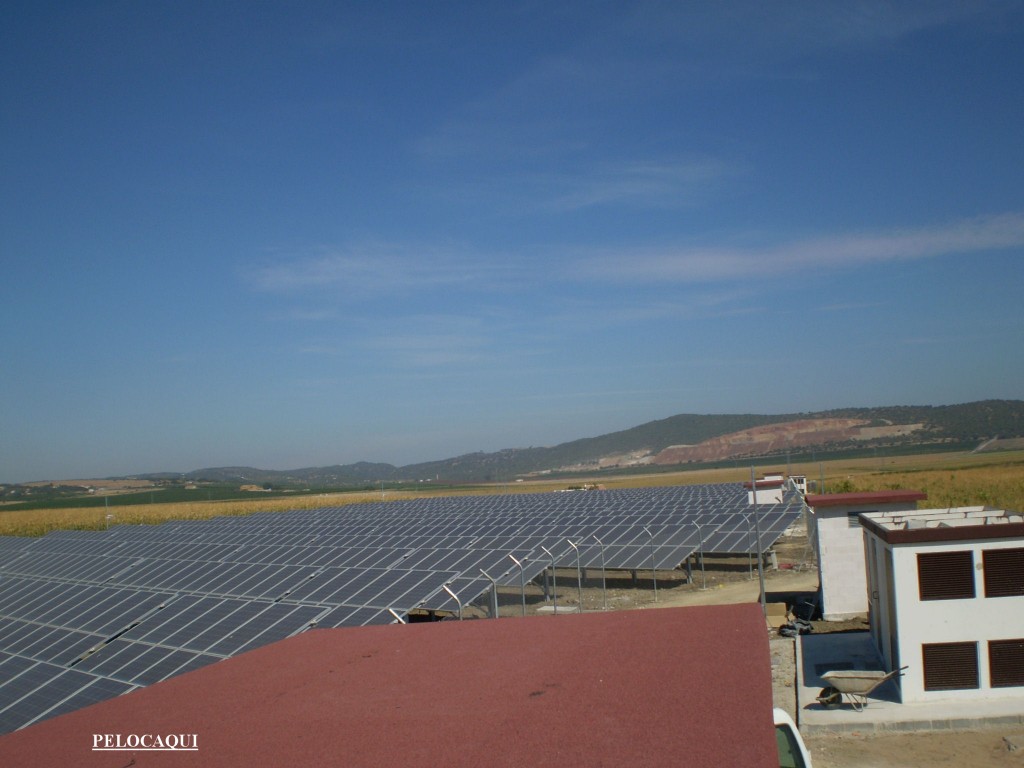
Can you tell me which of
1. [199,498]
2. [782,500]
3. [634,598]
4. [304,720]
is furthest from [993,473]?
[199,498]

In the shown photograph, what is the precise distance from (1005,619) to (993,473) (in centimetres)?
5953

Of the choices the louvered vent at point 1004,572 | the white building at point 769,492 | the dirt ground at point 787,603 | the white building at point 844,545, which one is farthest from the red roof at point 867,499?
the white building at point 769,492

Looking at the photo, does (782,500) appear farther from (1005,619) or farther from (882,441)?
(882,441)

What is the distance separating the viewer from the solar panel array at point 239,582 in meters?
12.3

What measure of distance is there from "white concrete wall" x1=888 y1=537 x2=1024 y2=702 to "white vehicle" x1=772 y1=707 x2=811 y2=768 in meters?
7.92

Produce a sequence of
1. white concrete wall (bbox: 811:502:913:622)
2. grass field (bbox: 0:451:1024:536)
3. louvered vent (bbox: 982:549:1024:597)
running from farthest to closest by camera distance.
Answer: grass field (bbox: 0:451:1024:536) → white concrete wall (bbox: 811:502:913:622) → louvered vent (bbox: 982:549:1024:597)

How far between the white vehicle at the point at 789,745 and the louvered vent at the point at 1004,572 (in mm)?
8512

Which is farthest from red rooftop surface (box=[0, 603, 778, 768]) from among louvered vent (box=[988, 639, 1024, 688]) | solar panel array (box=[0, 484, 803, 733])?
louvered vent (box=[988, 639, 1024, 688])

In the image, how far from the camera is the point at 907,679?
13.2 metres

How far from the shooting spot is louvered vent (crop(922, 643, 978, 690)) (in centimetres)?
1310

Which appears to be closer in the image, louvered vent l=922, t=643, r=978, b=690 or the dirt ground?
the dirt ground

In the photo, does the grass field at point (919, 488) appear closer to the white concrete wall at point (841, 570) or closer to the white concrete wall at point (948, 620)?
the white concrete wall at point (841, 570)

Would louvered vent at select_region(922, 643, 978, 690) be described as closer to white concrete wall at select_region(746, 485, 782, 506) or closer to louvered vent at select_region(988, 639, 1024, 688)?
louvered vent at select_region(988, 639, 1024, 688)

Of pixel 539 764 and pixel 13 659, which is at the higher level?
pixel 539 764
